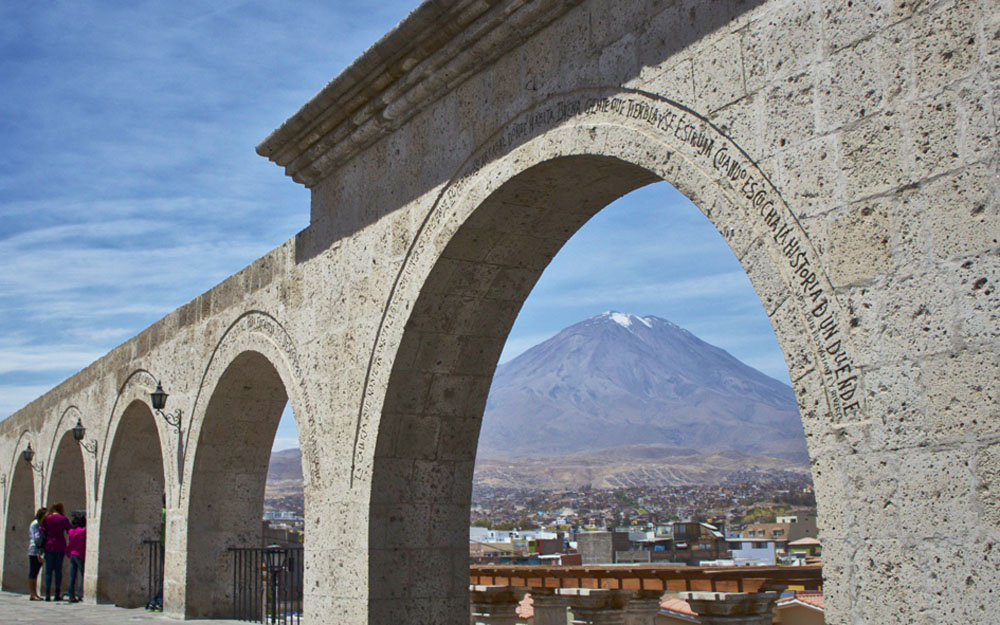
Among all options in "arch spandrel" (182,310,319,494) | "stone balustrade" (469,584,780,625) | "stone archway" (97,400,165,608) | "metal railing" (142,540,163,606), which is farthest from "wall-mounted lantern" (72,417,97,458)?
"stone balustrade" (469,584,780,625)

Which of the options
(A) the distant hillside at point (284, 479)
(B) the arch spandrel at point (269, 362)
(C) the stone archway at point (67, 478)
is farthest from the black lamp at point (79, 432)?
(A) the distant hillside at point (284, 479)

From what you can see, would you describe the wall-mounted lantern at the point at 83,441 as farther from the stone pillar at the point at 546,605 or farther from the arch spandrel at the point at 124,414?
the stone pillar at the point at 546,605

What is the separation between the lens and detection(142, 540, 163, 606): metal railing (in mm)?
11320

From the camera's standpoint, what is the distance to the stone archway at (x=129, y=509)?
39.5 ft

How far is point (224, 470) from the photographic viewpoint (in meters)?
9.45

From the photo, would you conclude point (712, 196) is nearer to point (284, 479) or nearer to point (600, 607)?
point (600, 607)

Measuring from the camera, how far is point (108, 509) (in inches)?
481

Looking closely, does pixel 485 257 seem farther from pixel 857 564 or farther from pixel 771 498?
pixel 771 498

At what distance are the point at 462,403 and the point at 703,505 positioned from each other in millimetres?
95911

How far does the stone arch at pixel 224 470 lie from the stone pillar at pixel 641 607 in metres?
3.69

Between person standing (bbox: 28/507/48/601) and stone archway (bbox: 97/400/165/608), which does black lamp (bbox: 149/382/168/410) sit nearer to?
stone archway (bbox: 97/400/165/608)

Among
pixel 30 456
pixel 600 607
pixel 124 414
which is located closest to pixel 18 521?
pixel 30 456

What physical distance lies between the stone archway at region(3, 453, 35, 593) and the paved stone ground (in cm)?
529

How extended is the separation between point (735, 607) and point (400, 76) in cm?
388
